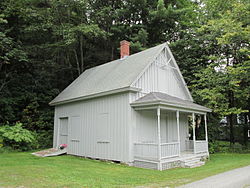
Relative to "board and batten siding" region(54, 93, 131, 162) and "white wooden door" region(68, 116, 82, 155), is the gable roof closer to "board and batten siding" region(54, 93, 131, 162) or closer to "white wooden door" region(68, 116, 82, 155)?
"board and batten siding" region(54, 93, 131, 162)

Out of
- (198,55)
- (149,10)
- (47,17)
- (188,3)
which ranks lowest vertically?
(198,55)

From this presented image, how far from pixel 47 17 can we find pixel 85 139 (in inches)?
463

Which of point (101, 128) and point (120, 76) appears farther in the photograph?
point (120, 76)

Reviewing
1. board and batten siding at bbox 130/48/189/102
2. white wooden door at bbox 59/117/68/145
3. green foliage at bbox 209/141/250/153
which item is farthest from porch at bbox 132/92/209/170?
white wooden door at bbox 59/117/68/145

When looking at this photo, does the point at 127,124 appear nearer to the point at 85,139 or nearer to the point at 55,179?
the point at 85,139

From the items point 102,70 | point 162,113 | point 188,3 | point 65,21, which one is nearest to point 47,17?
point 65,21

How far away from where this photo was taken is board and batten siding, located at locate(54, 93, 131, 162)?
10.7 meters

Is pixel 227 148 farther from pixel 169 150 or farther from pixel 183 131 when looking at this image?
pixel 169 150

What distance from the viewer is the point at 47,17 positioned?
18.8m

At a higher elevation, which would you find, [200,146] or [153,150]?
[153,150]

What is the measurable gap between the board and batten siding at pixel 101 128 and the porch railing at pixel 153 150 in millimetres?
473

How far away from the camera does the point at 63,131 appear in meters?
15.4

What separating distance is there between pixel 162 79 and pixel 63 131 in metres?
7.78

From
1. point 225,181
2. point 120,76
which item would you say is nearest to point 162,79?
point 120,76
